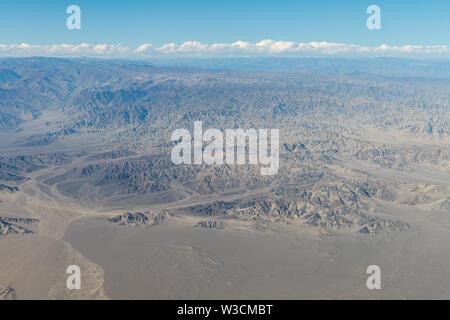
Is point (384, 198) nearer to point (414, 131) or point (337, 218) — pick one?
point (337, 218)

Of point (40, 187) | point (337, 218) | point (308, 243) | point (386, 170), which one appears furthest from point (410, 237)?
point (40, 187)

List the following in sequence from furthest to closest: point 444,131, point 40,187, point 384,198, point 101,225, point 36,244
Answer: point 444,131
point 40,187
point 384,198
point 101,225
point 36,244

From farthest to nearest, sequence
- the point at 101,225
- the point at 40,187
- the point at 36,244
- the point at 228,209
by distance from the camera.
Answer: the point at 40,187 < the point at 228,209 < the point at 101,225 < the point at 36,244

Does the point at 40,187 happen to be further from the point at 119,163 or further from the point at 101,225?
the point at 101,225

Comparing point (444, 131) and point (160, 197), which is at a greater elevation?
point (444, 131)

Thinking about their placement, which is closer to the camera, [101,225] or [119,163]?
[101,225]

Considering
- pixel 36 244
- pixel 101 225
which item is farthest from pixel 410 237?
pixel 36 244

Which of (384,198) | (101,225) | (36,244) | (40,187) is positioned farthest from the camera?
(40,187)

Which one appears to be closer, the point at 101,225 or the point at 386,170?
the point at 101,225

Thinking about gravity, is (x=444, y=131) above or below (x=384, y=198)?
above
